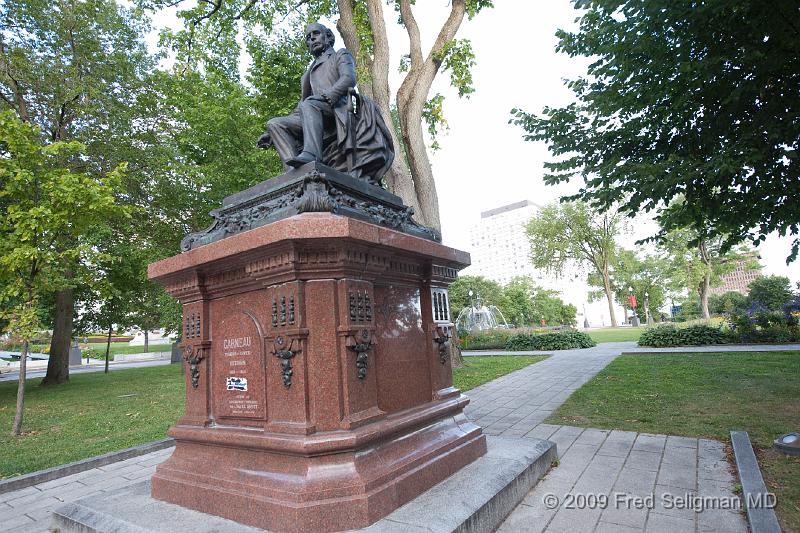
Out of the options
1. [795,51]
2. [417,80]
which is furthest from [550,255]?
[795,51]

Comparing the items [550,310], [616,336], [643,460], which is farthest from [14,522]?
[550,310]

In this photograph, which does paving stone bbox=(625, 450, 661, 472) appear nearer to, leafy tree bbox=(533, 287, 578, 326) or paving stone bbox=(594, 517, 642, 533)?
paving stone bbox=(594, 517, 642, 533)

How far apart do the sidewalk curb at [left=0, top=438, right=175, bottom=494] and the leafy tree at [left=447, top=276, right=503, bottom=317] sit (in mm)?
35695

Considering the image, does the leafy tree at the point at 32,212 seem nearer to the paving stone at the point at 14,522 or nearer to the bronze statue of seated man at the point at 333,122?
the paving stone at the point at 14,522

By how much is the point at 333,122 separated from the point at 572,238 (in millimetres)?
41712

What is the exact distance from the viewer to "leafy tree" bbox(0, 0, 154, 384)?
41.5 ft

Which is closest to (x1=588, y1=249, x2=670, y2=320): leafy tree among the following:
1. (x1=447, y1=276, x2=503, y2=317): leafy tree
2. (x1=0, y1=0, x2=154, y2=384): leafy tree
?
(x1=447, y1=276, x2=503, y2=317): leafy tree

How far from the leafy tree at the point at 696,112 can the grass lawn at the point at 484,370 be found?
510cm

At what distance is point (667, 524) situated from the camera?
10.2 feet

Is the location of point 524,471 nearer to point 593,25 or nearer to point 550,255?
point 593,25

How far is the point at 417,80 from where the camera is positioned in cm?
1251

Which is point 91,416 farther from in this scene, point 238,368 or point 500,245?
point 500,245

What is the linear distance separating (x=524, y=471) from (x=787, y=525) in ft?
5.70

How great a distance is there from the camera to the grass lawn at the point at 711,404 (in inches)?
169
